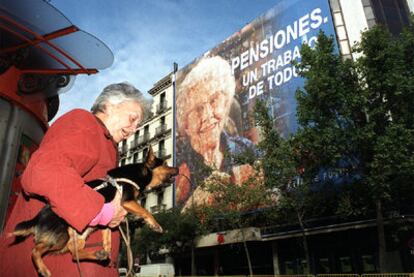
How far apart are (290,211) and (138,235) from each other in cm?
1773

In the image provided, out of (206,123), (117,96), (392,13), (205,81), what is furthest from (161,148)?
(117,96)

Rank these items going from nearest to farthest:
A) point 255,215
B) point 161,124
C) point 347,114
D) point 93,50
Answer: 1. point 93,50
2. point 347,114
3. point 255,215
4. point 161,124

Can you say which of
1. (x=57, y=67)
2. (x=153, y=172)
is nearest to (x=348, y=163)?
(x=57, y=67)

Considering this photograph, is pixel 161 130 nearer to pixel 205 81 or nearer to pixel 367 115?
pixel 205 81

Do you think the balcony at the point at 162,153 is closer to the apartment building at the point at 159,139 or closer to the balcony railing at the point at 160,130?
the apartment building at the point at 159,139

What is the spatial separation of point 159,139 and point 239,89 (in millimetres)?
13487

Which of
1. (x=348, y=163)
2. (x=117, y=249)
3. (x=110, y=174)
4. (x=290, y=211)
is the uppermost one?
(x=348, y=163)

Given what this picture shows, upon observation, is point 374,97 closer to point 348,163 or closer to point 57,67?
point 348,163

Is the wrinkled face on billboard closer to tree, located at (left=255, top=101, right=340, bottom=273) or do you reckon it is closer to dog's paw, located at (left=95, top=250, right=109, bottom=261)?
tree, located at (left=255, top=101, right=340, bottom=273)

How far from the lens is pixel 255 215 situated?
27609mm

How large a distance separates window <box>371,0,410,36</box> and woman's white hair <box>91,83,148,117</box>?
2952cm

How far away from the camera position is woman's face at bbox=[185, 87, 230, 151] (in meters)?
35.2

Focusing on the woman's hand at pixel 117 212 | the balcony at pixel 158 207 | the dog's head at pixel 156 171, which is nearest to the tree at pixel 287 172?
the dog's head at pixel 156 171

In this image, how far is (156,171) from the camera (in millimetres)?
1872
